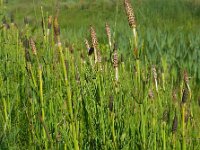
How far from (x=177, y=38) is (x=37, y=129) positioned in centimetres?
300

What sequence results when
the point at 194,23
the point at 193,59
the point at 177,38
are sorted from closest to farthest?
the point at 193,59 < the point at 177,38 < the point at 194,23

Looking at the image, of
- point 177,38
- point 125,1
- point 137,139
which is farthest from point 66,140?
point 177,38

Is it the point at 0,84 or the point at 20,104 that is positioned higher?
the point at 0,84

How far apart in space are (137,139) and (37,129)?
0.39 metres

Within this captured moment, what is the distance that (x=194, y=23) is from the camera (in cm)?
549

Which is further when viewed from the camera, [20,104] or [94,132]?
[20,104]

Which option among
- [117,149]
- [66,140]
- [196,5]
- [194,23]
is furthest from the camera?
[196,5]

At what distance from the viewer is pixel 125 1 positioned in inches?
41.4

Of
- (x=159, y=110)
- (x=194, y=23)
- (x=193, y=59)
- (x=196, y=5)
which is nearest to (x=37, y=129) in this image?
(x=159, y=110)

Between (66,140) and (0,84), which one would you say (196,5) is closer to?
(0,84)

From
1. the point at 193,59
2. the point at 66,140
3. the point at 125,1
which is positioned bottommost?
the point at 193,59

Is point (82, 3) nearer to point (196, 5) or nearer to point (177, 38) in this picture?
point (196, 5)

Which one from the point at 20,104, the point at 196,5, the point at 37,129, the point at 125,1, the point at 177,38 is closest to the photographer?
the point at 125,1

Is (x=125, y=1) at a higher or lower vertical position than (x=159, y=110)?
higher
